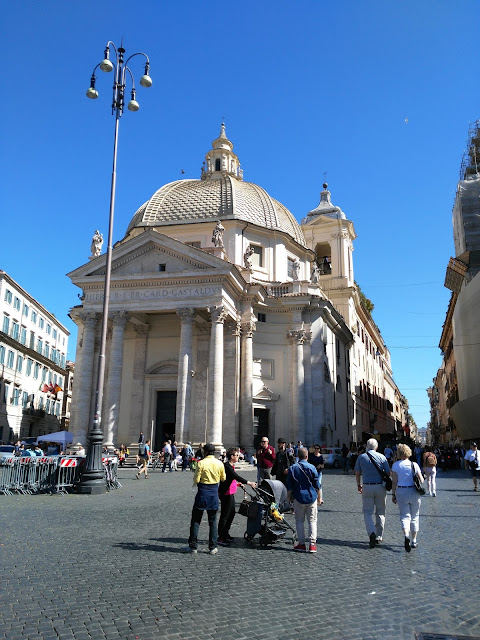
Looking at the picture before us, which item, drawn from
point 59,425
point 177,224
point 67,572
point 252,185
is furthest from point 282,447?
point 59,425

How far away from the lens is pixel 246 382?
100 feet

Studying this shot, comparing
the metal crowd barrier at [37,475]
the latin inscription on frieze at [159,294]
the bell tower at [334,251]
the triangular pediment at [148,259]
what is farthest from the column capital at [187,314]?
the bell tower at [334,251]

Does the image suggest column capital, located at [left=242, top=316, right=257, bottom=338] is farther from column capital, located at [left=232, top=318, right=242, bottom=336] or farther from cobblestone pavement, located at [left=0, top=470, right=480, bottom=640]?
cobblestone pavement, located at [left=0, top=470, right=480, bottom=640]

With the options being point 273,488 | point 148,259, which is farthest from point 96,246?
point 273,488

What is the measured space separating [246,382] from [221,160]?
20507 millimetres

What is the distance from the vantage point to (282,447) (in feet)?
41.8

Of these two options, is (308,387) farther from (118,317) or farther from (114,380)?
(118,317)

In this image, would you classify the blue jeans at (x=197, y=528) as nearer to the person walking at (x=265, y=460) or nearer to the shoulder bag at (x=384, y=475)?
the shoulder bag at (x=384, y=475)

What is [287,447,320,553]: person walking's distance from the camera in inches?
306

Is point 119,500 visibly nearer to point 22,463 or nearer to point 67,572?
point 22,463

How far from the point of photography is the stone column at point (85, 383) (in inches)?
1111

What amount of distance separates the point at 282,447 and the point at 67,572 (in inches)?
281

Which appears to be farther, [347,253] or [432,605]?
[347,253]

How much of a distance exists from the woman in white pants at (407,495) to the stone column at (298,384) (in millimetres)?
23817
